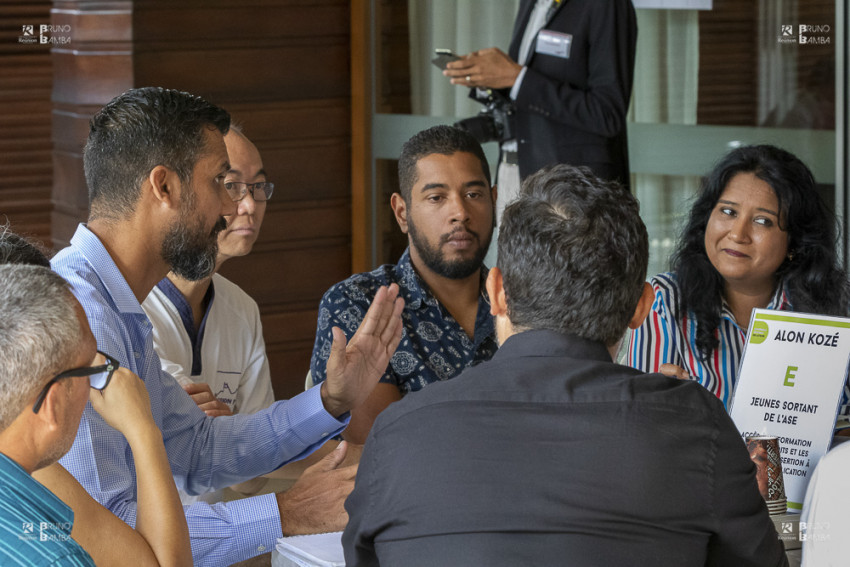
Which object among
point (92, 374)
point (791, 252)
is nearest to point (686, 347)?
point (791, 252)

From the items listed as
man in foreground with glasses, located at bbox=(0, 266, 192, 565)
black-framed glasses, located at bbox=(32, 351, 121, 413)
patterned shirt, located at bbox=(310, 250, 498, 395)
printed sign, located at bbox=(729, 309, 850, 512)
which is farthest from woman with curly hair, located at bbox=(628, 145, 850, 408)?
man in foreground with glasses, located at bbox=(0, 266, 192, 565)

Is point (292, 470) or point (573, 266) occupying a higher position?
point (573, 266)

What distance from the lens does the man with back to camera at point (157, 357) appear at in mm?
1842

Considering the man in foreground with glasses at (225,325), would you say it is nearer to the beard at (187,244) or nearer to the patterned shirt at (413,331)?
the patterned shirt at (413,331)

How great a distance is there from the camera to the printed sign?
189cm

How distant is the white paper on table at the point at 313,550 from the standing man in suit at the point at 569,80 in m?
2.18

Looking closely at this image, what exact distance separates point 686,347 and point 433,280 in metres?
0.69

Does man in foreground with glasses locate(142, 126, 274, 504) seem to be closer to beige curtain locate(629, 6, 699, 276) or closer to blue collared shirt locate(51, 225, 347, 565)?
blue collared shirt locate(51, 225, 347, 565)

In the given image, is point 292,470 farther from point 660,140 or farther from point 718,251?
point 660,140

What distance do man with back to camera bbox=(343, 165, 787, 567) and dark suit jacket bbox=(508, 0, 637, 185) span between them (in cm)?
225

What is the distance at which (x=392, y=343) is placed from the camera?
225 centimetres

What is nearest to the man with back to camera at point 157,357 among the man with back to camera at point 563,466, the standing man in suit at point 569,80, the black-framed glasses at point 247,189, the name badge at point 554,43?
the man with back to camera at point 563,466

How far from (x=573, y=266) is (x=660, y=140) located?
308cm

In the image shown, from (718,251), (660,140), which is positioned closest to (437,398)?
(718,251)
